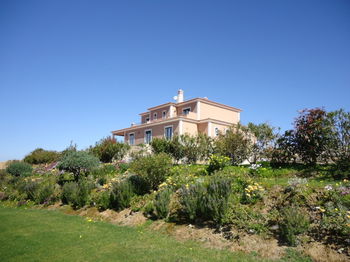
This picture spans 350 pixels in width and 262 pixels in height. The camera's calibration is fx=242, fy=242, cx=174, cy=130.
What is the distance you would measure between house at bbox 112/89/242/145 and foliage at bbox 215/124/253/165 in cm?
1185

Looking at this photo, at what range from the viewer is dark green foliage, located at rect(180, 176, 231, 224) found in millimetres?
6250

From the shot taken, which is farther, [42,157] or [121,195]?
[42,157]

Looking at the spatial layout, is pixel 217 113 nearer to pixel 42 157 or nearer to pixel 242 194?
pixel 42 157

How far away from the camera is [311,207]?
589 cm

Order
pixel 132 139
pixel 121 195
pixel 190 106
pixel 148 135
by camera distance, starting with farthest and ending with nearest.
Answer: pixel 132 139 < pixel 148 135 < pixel 190 106 < pixel 121 195

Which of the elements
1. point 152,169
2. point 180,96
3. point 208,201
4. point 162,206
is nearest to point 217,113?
point 180,96

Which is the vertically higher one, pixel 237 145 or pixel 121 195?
pixel 237 145

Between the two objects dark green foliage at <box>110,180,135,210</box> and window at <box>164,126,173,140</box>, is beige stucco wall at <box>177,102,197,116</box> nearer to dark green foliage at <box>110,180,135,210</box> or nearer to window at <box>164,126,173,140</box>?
window at <box>164,126,173,140</box>

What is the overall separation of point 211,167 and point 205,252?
6.31m

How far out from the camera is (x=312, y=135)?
36.2 feet

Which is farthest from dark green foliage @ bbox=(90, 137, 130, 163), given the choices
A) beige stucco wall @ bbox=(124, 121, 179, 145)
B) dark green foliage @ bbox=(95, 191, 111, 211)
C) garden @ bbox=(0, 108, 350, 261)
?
dark green foliage @ bbox=(95, 191, 111, 211)

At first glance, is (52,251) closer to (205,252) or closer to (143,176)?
(205,252)

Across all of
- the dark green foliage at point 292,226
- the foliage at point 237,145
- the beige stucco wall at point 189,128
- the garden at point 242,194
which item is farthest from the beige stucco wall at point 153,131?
the dark green foliage at point 292,226

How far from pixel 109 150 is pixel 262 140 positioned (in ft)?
42.5
